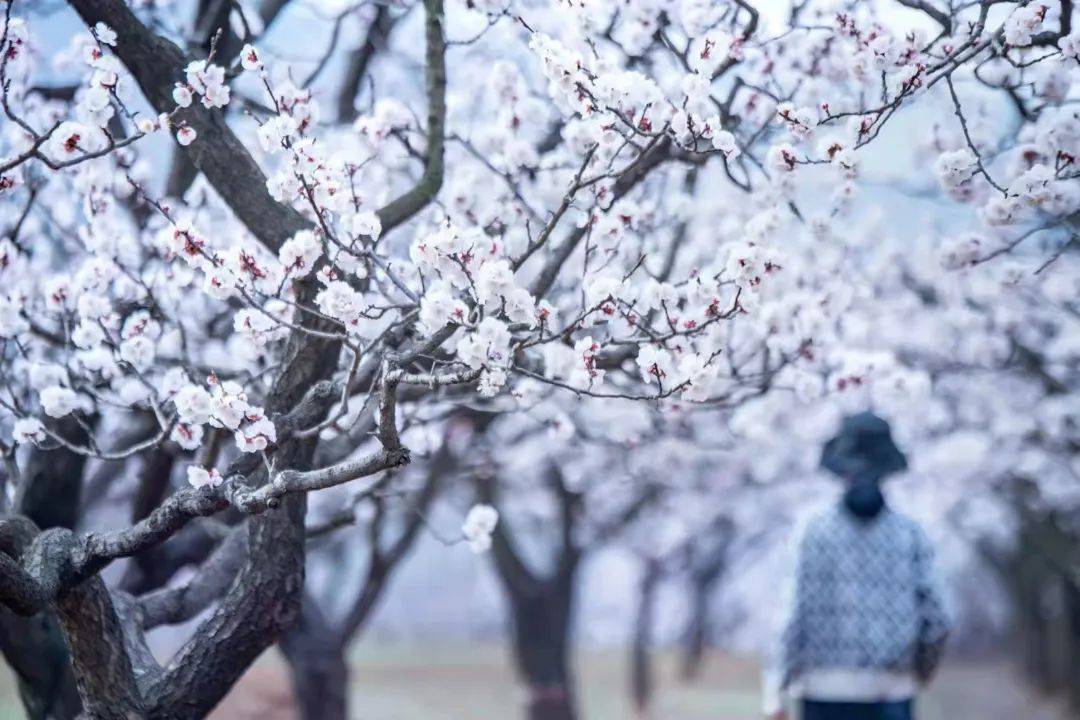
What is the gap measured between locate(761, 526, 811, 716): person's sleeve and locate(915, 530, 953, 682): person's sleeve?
0.46 meters

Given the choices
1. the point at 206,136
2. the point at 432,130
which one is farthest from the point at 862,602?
the point at 206,136

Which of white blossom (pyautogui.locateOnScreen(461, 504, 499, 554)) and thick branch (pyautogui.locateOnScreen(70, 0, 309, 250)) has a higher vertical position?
thick branch (pyautogui.locateOnScreen(70, 0, 309, 250))

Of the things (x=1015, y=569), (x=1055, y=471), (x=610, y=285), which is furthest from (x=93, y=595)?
(x=1015, y=569)

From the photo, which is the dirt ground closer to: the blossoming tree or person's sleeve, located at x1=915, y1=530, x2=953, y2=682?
the blossoming tree

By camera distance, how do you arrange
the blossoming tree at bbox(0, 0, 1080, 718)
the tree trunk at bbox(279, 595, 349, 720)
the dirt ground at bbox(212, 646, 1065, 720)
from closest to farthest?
1. the blossoming tree at bbox(0, 0, 1080, 718)
2. the tree trunk at bbox(279, 595, 349, 720)
3. the dirt ground at bbox(212, 646, 1065, 720)

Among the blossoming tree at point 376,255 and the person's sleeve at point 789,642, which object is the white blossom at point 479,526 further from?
the person's sleeve at point 789,642

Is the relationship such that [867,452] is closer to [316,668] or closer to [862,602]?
[862,602]

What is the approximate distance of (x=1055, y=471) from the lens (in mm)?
11859

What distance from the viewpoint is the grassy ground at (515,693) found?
12.4 meters

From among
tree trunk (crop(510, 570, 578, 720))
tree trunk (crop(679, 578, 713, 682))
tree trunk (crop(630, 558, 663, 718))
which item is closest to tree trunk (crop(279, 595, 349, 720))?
tree trunk (crop(510, 570, 578, 720))

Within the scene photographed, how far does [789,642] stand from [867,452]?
2.59ft

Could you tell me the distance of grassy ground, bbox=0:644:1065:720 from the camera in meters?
12.4

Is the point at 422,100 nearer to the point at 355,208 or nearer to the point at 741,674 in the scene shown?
the point at 355,208

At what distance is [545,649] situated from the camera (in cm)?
1031
